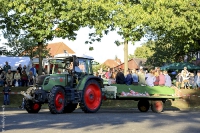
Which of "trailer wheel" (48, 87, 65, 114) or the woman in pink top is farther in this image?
the woman in pink top

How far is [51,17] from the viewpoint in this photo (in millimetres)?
34125

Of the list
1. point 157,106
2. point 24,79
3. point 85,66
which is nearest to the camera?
point 85,66

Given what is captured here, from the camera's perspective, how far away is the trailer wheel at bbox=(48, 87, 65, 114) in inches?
720

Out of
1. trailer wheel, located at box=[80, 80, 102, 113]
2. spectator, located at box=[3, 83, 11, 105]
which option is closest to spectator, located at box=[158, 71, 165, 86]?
trailer wheel, located at box=[80, 80, 102, 113]

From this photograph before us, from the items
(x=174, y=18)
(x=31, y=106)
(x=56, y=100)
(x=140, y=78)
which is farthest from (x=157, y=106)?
(x=174, y=18)

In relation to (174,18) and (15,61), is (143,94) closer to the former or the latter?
(174,18)

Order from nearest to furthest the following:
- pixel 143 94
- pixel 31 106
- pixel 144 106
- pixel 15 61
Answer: pixel 31 106
pixel 143 94
pixel 144 106
pixel 15 61

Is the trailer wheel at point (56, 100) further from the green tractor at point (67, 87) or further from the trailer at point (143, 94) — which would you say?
the trailer at point (143, 94)

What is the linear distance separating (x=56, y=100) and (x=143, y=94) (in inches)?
189

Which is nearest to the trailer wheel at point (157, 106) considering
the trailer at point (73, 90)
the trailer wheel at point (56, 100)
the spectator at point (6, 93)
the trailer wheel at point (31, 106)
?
the trailer at point (73, 90)

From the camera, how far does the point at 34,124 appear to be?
547 inches

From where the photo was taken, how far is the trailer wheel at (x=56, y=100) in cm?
1828

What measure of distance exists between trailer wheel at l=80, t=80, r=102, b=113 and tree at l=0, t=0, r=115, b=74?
1311 centimetres

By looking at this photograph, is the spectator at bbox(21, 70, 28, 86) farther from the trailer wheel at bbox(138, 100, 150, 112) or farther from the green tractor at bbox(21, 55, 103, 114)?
the green tractor at bbox(21, 55, 103, 114)
